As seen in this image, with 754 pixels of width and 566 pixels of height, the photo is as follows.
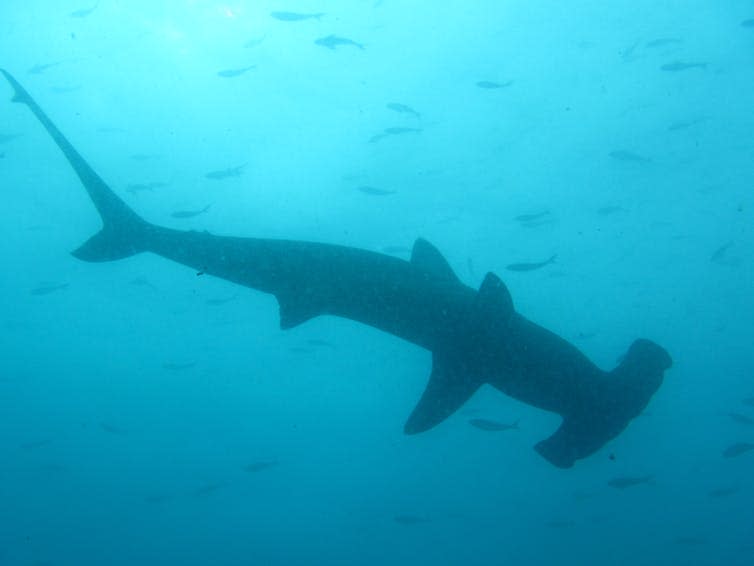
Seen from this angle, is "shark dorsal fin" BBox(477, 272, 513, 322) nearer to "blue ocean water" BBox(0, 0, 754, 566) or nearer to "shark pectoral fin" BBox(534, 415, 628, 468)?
"shark pectoral fin" BBox(534, 415, 628, 468)

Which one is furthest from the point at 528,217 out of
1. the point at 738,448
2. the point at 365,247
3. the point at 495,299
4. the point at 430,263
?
the point at 365,247

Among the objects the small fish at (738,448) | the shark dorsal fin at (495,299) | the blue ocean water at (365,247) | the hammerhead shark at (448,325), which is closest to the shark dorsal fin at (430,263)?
the hammerhead shark at (448,325)

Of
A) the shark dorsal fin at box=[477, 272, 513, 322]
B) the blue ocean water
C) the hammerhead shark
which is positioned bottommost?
the blue ocean water

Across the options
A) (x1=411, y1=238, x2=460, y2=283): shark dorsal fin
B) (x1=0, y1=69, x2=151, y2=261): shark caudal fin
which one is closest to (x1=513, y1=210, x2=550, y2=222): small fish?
(x1=411, y1=238, x2=460, y2=283): shark dorsal fin

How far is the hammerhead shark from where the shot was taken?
177 inches

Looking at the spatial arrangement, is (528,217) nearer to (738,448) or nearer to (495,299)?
(738,448)

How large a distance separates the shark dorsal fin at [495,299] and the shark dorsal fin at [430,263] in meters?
0.55

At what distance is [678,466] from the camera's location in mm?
26797

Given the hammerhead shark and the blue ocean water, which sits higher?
the hammerhead shark

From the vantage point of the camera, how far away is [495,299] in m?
4.38

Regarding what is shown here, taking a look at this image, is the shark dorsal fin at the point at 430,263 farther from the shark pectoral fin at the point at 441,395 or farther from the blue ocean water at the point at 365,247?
the blue ocean water at the point at 365,247

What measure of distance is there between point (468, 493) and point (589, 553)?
5.72 meters

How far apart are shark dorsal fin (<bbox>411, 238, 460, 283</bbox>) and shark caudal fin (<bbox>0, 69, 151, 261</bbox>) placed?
2.56 metres

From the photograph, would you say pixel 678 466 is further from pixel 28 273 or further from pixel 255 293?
pixel 28 273
